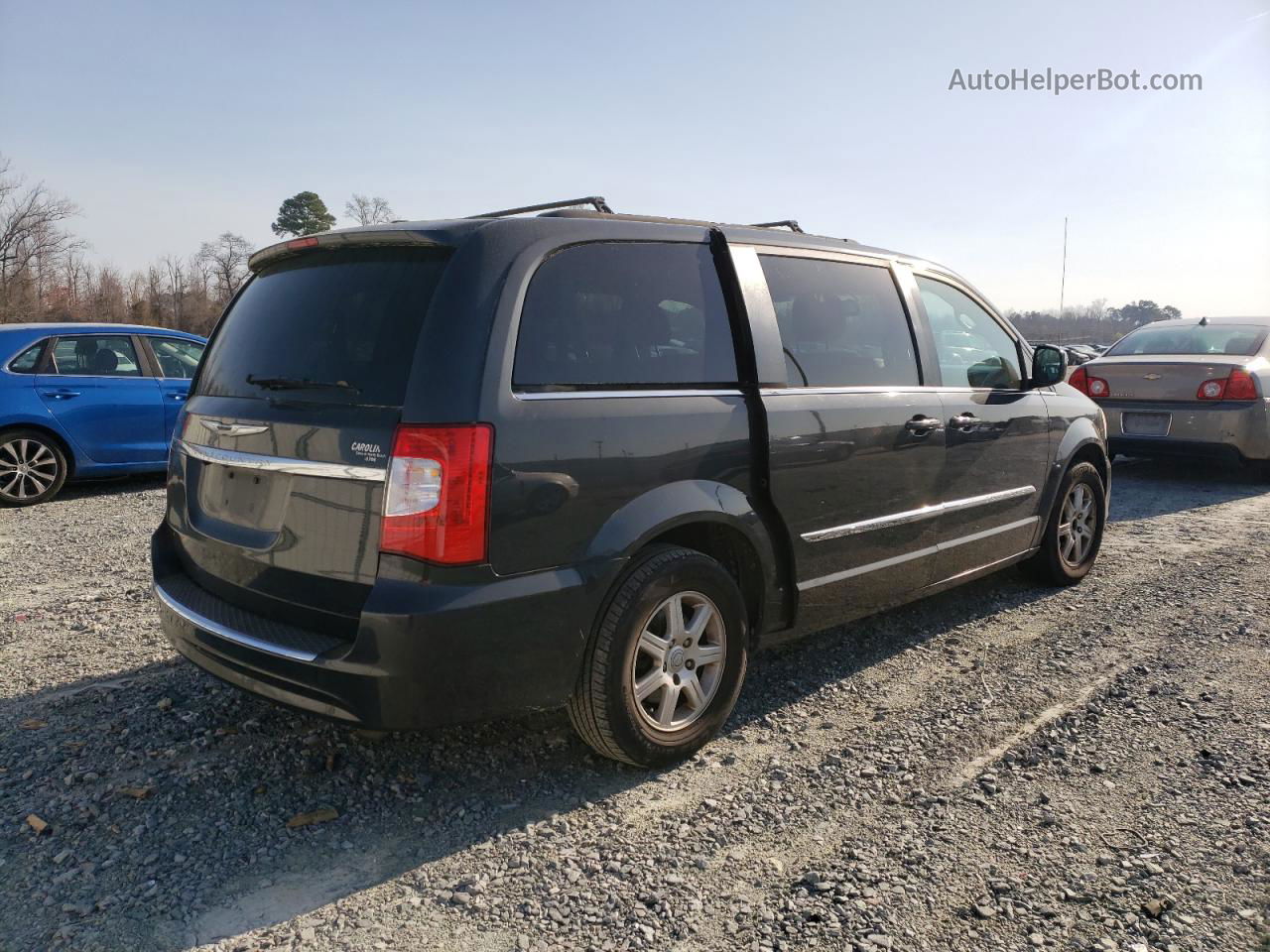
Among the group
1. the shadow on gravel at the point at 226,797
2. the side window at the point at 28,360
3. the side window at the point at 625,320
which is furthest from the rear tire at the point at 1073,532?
the side window at the point at 28,360

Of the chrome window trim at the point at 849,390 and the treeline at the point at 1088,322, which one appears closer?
Result: the chrome window trim at the point at 849,390

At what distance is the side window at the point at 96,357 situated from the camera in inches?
332

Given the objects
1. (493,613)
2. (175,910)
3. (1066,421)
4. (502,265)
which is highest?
(502,265)

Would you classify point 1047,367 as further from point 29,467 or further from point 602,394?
point 29,467

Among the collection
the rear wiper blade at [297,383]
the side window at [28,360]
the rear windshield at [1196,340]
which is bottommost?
the rear wiper blade at [297,383]

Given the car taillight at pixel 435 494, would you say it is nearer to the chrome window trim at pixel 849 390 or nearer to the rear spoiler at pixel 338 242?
the rear spoiler at pixel 338 242

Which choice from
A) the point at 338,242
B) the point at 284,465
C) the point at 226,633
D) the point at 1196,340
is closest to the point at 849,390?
the point at 338,242

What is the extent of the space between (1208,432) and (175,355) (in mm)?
9992

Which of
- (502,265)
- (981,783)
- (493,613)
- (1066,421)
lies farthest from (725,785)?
(1066,421)

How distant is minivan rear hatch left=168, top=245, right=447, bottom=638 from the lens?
107 inches

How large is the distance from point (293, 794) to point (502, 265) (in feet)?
6.05

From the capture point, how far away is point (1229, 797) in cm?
305

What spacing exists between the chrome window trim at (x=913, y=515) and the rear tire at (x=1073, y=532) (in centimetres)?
47

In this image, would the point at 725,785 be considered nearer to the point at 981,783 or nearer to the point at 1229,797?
the point at 981,783
